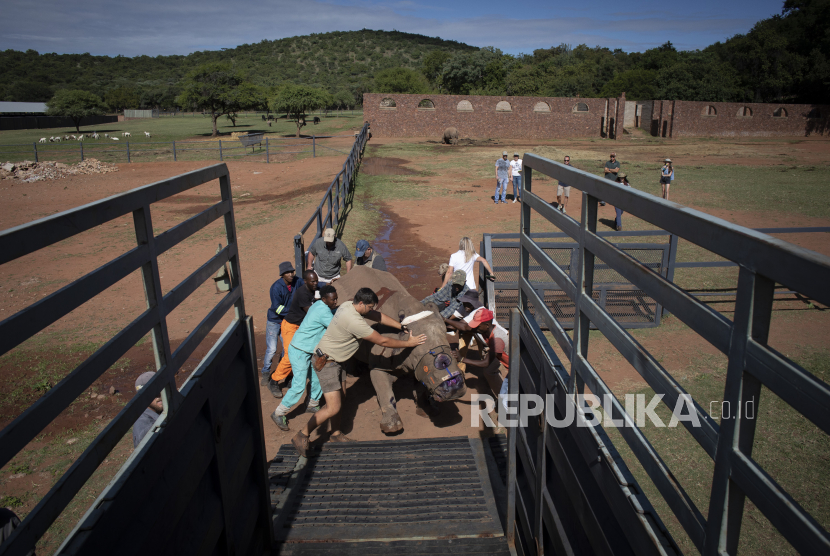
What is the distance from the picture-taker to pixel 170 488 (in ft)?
6.70

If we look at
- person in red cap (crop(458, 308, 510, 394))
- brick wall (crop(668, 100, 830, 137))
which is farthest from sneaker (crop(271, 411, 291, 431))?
brick wall (crop(668, 100, 830, 137))

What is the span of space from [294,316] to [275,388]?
102cm

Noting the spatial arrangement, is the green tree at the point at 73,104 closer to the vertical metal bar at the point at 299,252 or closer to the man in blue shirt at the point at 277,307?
the vertical metal bar at the point at 299,252

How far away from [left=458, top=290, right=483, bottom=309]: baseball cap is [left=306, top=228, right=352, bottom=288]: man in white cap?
252 cm

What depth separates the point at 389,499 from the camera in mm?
4336

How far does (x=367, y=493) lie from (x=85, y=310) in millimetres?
7767

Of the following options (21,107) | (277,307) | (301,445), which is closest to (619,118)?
(277,307)

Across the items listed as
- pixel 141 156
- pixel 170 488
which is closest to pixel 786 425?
pixel 170 488

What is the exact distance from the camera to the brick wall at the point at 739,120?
43.1 metres

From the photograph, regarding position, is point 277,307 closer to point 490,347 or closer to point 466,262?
point 466,262

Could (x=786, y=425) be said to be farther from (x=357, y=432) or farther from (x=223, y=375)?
(x=223, y=375)

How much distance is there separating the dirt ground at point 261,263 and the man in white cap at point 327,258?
1.50 meters

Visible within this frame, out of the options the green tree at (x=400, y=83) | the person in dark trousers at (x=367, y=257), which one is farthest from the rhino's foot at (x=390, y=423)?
the green tree at (x=400, y=83)

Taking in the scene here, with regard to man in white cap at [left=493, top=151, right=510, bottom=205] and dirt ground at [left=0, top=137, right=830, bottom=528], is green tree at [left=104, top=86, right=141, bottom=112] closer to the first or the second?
dirt ground at [left=0, top=137, right=830, bottom=528]
